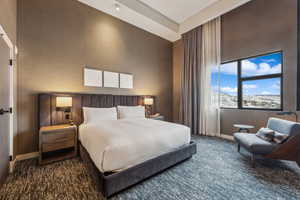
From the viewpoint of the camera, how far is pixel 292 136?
1.98 metres

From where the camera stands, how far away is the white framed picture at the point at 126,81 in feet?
13.1

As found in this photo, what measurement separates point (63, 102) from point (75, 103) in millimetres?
358

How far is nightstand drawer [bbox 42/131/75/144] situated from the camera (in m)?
2.32

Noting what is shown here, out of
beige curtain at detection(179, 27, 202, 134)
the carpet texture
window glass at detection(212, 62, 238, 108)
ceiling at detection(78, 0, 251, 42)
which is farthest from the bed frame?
ceiling at detection(78, 0, 251, 42)

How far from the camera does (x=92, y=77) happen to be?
11.3ft

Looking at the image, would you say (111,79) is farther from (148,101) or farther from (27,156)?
(27,156)

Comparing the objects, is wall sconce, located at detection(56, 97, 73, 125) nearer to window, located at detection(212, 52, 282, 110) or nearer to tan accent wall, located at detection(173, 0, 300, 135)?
window, located at detection(212, 52, 282, 110)

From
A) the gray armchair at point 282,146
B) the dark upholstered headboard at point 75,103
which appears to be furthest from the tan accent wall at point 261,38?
the dark upholstered headboard at point 75,103

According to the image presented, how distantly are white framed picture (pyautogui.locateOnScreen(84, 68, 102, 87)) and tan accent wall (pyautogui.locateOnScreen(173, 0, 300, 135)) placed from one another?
3.81 metres

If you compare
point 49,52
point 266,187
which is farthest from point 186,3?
point 266,187

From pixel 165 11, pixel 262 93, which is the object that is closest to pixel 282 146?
pixel 262 93

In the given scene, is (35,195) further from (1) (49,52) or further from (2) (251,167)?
(2) (251,167)

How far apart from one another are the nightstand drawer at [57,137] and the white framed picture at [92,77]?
53.4 inches

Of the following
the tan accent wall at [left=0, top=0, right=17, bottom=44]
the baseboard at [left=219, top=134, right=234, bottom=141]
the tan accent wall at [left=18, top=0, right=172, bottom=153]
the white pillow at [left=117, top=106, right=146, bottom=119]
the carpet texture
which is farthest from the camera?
the baseboard at [left=219, top=134, right=234, bottom=141]
